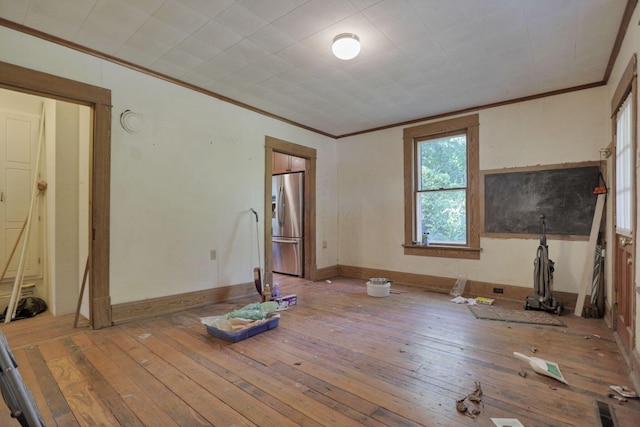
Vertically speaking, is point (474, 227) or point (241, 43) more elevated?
point (241, 43)

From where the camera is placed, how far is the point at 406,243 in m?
5.01

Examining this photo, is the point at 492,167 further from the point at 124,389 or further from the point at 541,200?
the point at 124,389

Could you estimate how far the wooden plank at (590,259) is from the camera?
3.41 metres

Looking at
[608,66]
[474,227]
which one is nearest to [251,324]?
[474,227]

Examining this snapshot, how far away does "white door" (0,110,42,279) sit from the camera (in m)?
3.63

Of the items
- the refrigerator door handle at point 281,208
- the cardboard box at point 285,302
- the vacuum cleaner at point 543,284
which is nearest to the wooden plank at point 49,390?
the cardboard box at point 285,302

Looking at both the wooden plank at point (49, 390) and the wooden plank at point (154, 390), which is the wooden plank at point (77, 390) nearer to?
the wooden plank at point (49, 390)

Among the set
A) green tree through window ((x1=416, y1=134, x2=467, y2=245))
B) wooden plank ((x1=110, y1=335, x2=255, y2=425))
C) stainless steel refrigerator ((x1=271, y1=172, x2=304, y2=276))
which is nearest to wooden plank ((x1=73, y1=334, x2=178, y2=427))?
wooden plank ((x1=110, y1=335, x2=255, y2=425))

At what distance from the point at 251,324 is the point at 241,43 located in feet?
8.45

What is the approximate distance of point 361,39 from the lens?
8.89 ft

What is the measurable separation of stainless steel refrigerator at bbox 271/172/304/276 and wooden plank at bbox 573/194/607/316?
3870 millimetres

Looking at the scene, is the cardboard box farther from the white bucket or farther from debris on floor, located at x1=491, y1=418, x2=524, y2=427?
debris on floor, located at x1=491, y1=418, x2=524, y2=427

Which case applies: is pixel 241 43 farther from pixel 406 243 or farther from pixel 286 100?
pixel 406 243

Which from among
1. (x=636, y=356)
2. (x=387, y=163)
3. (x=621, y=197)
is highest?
(x=387, y=163)
